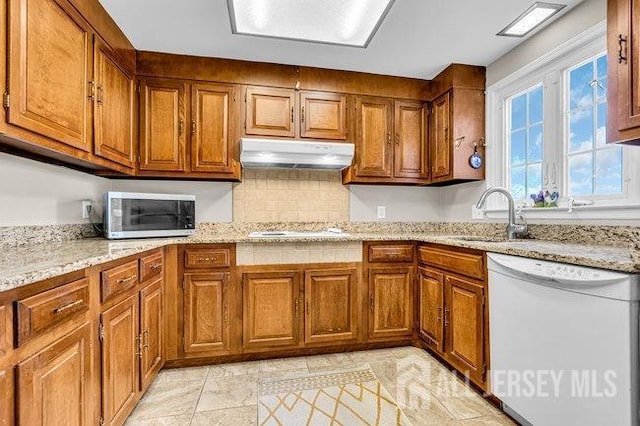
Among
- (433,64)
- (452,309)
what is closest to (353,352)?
(452,309)

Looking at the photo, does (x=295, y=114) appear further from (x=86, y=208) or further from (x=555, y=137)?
(x=555, y=137)

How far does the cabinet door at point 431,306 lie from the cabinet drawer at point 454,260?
84mm

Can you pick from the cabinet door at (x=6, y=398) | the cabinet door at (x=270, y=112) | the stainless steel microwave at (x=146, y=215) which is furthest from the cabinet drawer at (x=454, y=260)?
the cabinet door at (x=6, y=398)

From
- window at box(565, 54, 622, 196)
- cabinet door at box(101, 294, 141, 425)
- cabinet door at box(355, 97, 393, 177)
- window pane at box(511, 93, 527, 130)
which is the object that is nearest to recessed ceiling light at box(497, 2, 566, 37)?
window at box(565, 54, 622, 196)

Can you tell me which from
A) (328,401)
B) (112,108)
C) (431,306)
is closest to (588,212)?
(431,306)

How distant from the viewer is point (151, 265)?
1885 mm

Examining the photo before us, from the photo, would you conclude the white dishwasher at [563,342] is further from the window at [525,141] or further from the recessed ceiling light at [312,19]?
the recessed ceiling light at [312,19]

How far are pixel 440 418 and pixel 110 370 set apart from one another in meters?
1.64

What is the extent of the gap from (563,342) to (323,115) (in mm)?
2196

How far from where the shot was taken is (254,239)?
2273 millimetres

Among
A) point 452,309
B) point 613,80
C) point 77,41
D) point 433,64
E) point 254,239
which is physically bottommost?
point 452,309

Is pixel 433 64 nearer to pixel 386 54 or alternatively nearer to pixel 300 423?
pixel 386 54

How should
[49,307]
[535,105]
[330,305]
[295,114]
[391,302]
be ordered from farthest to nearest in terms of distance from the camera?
[295,114], [391,302], [330,305], [535,105], [49,307]

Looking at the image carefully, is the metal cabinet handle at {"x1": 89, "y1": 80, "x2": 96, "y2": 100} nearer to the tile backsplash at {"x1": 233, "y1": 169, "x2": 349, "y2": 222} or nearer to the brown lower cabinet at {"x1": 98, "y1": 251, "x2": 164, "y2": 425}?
the brown lower cabinet at {"x1": 98, "y1": 251, "x2": 164, "y2": 425}
